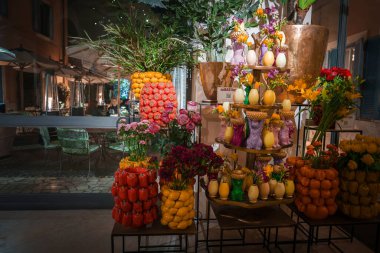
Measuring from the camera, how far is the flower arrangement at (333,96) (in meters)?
2.34

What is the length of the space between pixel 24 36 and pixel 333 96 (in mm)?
4283

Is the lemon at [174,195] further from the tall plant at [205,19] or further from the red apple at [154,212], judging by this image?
the tall plant at [205,19]

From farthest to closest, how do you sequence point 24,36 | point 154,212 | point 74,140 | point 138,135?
point 24,36
point 74,140
point 138,135
point 154,212

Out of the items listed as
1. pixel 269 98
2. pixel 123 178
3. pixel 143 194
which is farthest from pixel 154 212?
pixel 269 98

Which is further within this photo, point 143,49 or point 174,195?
point 143,49

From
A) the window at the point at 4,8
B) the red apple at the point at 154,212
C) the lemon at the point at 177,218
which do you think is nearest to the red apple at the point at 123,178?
the red apple at the point at 154,212

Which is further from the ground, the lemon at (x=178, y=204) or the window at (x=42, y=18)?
the window at (x=42, y=18)

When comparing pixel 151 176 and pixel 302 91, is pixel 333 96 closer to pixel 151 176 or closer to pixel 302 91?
pixel 302 91

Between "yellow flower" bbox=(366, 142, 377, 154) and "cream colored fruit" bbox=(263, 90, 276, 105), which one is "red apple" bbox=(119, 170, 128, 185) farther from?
"yellow flower" bbox=(366, 142, 377, 154)

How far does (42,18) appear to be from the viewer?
4207 millimetres

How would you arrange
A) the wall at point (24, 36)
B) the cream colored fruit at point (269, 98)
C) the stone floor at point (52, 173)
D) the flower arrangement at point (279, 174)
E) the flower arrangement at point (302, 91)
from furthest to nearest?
the stone floor at point (52, 173)
the wall at point (24, 36)
the flower arrangement at point (302, 91)
the flower arrangement at point (279, 174)
the cream colored fruit at point (269, 98)

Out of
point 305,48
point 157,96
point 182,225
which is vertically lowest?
point 182,225

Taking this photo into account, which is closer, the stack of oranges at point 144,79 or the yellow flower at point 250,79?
the yellow flower at point 250,79

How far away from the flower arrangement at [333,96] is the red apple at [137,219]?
158 centimetres
